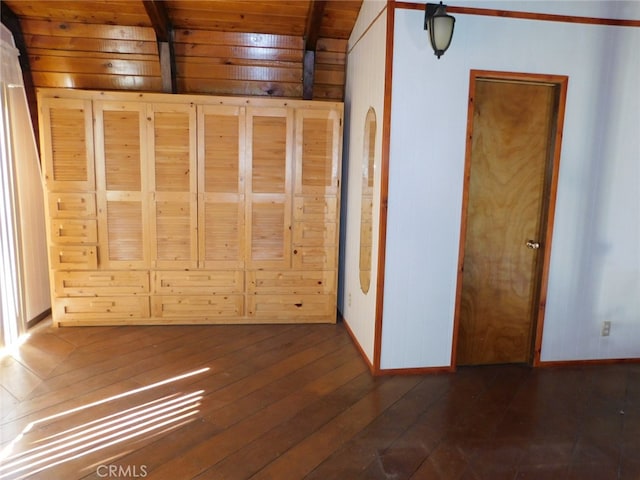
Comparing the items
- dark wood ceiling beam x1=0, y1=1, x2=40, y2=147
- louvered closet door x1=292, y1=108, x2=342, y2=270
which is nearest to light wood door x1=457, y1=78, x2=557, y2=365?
louvered closet door x1=292, y1=108, x2=342, y2=270

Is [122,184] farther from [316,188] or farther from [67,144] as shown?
[316,188]

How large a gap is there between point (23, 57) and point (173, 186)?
168 centimetres

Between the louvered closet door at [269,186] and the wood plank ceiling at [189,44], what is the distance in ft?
1.79

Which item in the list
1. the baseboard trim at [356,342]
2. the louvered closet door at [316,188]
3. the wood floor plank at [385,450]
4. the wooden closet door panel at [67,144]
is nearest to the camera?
the wood floor plank at [385,450]

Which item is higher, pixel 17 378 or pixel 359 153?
pixel 359 153

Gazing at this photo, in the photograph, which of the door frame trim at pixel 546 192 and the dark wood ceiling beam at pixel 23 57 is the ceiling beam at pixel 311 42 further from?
the dark wood ceiling beam at pixel 23 57

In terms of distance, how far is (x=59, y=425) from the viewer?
2381mm

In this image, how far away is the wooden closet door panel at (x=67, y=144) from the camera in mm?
3596

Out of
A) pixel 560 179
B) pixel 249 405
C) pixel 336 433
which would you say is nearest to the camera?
pixel 336 433

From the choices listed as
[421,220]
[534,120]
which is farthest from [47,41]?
[534,120]

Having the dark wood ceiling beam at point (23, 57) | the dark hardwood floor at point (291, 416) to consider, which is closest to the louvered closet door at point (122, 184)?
the dark wood ceiling beam at point (23, 57)

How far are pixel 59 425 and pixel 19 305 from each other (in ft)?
5.43

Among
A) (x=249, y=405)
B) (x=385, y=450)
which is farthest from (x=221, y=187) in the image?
(x=385, y=450)

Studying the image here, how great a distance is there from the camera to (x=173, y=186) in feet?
12.4
